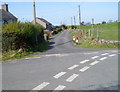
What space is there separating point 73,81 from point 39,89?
1.36 m

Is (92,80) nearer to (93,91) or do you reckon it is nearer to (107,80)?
(107,80)

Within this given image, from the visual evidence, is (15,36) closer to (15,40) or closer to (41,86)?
(15,40)

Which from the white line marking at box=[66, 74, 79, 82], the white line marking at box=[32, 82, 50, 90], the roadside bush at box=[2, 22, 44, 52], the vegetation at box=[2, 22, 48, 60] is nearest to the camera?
the white line marking at box=[32, 82, 50, 90]

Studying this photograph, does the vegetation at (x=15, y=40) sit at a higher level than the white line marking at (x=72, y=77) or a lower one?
higher

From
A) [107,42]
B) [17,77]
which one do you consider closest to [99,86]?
[17,77]

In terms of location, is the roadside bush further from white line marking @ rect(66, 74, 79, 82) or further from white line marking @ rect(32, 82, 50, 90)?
white line marking @ rect(32, 82, 50, 90)

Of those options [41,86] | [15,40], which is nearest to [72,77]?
[41,86]

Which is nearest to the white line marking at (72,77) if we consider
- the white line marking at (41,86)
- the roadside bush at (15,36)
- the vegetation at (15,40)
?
the white line marking at (41,86)

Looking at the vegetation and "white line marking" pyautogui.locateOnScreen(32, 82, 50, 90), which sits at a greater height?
the vegetation

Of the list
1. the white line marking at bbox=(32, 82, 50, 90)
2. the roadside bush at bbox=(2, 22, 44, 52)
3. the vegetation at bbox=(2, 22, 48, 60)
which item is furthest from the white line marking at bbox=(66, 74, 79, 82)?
Answer: the roadside bush at bbox=(2, 22, 44, 52)

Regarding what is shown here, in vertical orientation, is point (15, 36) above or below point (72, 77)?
above

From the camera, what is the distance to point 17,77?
679 centimetres

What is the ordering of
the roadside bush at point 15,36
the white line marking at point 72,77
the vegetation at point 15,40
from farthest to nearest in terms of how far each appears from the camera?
the roadside bush at point 15,36 → the vegetation at point 15,40 → the white line marking at point 72,77

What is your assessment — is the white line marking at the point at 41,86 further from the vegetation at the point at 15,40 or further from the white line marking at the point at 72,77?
the vegetation at the point at 15,40
